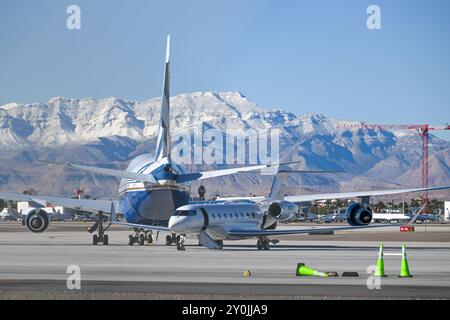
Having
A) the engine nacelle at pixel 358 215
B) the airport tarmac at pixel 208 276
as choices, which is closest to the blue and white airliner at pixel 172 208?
the engine nacelle at pixel 358 215

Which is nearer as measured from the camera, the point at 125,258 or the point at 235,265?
the point at 235,265

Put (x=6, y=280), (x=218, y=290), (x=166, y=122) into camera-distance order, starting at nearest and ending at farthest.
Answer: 1. (x=218, y=290)
2. (x=6, y=280)
3. (x=166, y=122)

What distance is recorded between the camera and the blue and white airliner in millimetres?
69562

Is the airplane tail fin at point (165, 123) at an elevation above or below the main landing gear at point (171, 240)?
above

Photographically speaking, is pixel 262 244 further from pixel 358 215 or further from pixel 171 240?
pixel 171 240

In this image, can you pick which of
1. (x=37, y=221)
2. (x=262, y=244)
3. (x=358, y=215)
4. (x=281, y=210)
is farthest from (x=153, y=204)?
(x=358, y=215)

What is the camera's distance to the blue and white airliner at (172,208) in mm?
69562

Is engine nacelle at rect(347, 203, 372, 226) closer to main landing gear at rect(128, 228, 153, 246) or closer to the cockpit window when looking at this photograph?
the cockpit window

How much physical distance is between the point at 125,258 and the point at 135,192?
21.1m

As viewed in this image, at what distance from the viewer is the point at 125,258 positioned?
55.0 metres

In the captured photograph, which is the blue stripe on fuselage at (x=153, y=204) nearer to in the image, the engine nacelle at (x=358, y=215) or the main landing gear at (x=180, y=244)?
the main landing gear at (x=180, y=244)

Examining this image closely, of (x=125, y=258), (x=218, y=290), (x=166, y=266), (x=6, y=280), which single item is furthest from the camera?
(x=125, y=258)
